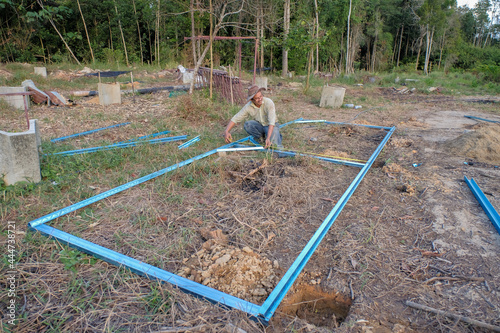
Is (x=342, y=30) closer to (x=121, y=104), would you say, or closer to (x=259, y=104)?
(x=121, y=104)

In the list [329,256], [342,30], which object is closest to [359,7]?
[342,30]

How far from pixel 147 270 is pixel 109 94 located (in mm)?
6923

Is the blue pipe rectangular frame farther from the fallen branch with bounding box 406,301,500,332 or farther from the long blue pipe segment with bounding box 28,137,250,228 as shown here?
the long blue pipe segment with bounding box 28,137,250,228

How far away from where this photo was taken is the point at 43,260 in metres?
2.33

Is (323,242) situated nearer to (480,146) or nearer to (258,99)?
(258,99)

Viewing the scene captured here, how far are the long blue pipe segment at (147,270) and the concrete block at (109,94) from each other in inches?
236

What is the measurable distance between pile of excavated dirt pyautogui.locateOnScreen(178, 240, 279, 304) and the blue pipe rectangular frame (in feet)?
7.19

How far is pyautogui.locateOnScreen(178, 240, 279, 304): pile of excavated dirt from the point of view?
6.98ft

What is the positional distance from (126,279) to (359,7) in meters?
26.8

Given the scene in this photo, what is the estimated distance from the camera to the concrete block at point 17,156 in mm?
3264

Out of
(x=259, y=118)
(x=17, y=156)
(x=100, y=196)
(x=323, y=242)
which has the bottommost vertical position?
(x=323, y=242)

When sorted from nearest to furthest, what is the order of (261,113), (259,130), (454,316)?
(454,316)
(261,113)
(259,130)

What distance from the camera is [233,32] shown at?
20.8 metres

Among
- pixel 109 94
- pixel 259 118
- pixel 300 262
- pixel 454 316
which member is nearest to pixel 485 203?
pixel 454 316
